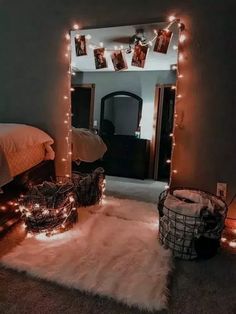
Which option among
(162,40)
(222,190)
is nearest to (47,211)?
(222,190)

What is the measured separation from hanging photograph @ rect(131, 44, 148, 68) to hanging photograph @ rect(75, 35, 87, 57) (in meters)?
0.50

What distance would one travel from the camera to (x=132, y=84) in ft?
8.59

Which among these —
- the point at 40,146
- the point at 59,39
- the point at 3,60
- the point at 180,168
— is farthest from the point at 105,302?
the point at 3,60

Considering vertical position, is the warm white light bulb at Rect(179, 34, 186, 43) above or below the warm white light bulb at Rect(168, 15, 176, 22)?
below

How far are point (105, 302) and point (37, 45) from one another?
94.0 inches

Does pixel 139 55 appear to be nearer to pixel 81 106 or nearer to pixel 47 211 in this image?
pixel 81 106

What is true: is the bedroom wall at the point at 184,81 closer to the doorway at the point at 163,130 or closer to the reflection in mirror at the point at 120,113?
the doorway at the point at 163,130

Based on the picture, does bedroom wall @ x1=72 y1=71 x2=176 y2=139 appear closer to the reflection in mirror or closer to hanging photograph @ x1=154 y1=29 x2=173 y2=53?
the reflection in mirror

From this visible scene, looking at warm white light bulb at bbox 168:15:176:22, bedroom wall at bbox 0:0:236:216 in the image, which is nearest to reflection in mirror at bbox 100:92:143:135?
bedroom wall at bbox 0:0:236:216

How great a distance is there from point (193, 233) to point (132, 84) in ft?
5.01

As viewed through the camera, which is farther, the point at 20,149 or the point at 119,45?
the point at 119,45

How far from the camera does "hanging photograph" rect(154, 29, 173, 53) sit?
2270mm

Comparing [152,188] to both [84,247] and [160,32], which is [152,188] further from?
[160,32]

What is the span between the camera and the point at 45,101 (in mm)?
2715
